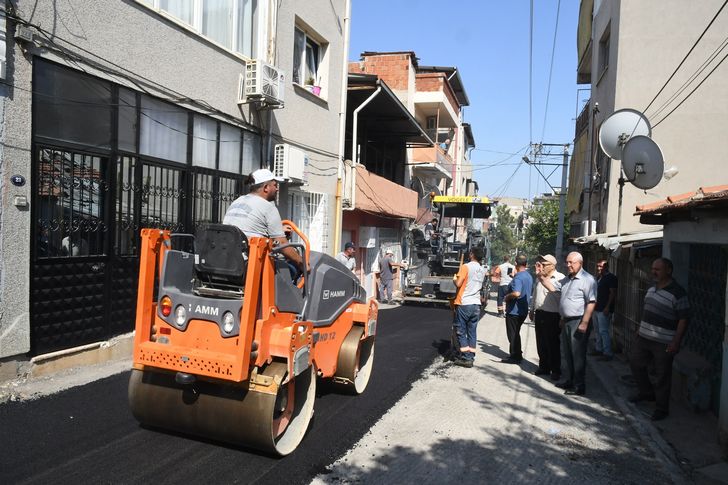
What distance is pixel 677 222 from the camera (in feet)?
22.1

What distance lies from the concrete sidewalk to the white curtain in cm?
492

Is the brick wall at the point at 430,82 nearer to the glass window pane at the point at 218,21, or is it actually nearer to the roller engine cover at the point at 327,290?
the glass window pane at the point at 218,21

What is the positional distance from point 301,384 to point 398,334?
5.83 meters

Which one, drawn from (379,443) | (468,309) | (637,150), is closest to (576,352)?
(468,309)

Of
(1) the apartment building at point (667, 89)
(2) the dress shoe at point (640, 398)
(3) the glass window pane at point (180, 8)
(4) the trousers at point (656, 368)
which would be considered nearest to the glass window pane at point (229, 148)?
(3) the glass window pane at point (180, 8)

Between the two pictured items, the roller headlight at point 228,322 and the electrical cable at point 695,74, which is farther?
the electrical cable at point 695,74

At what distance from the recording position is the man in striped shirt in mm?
5617

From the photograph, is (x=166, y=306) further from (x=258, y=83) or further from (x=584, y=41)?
(x=584, y=41)

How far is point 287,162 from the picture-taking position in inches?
404

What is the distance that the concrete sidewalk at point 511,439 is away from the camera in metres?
4.16

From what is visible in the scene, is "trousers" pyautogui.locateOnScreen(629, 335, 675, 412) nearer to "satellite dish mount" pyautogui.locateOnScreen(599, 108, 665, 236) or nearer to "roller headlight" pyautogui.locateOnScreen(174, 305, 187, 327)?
"satellite dish mount" pyautogui.locateOnScreen(599, 108, 665, 236)

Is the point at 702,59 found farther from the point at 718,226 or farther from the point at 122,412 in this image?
the point at 122,412

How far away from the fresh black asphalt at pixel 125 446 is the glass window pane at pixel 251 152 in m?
4.95

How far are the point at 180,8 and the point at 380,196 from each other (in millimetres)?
9257
